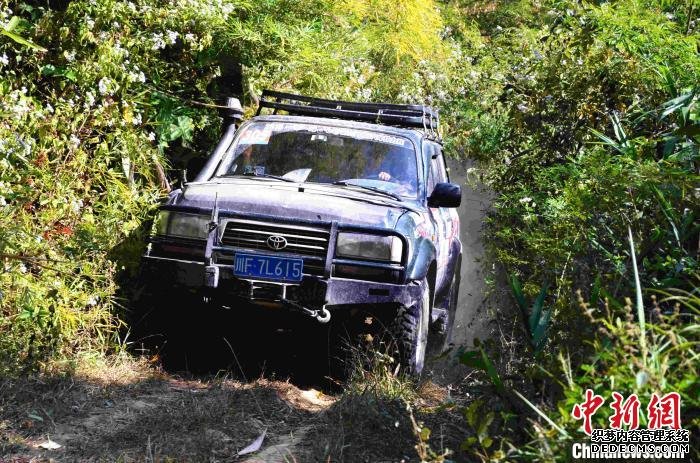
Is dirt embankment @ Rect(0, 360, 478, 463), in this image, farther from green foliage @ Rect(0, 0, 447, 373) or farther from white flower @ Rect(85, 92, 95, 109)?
white flower @ Rect(85, 92, 95, 109)

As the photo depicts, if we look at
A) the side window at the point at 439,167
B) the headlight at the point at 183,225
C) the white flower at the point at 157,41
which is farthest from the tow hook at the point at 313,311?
the white flower at the point at 157,41

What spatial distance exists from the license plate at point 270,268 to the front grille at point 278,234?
0.40 ft

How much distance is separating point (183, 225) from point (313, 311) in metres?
1.09

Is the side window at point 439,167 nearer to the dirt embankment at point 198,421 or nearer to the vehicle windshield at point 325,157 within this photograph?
the vehicle windshield at point 325,157

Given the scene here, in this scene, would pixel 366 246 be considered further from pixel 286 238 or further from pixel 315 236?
pixel 286 238

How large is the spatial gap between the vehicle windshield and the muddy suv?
1 centimetres

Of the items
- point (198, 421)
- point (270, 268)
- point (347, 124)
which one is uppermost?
point (347, 124)

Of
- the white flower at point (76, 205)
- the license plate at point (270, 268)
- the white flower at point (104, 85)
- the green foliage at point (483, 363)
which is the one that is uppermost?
Result: the white flower at point (104, 85)

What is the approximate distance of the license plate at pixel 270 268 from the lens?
6215 mm

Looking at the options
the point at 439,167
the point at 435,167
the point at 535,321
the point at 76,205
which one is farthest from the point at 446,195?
the point at 535,321

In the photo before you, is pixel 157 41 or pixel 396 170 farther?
pixel 157 41

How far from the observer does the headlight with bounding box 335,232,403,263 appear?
20.7 ft

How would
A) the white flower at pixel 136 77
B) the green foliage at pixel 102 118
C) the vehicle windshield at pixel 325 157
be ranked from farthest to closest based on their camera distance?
the white flower at pixel 136 77
the vehicle windshield at pixel 325 157
the green foliage at pixel 102 118

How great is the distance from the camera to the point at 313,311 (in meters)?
6.16
